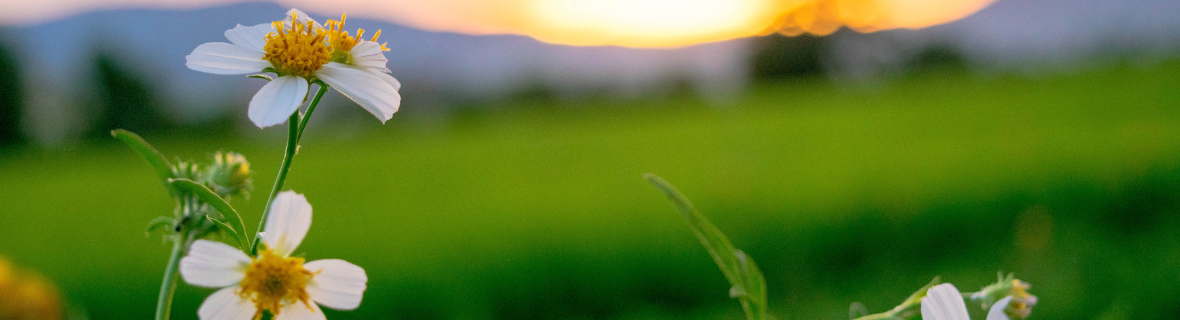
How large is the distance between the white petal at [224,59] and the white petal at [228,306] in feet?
0.23

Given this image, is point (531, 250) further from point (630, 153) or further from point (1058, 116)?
point (1058, 116)

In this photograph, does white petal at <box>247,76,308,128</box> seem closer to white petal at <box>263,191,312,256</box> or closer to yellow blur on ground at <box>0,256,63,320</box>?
white petal at <box>263,191,312,256</box>

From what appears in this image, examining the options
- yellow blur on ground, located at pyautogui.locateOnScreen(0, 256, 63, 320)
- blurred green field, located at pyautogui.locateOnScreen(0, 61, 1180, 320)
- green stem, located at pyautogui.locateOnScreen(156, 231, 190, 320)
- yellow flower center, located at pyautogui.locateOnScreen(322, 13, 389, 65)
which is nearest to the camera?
green stem, located at pyautogui.locateOnScreen(156, 231, 190, 320)

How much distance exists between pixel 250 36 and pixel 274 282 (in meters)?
0.10

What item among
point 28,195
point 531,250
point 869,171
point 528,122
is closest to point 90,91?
point 28,195

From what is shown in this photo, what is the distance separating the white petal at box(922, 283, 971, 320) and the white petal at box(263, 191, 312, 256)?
165mm

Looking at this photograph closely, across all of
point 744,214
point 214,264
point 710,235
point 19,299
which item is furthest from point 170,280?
point 744,214

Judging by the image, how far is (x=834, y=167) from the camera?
2686mm

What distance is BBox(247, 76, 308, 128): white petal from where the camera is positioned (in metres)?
0.20

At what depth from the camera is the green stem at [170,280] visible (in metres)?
0.16

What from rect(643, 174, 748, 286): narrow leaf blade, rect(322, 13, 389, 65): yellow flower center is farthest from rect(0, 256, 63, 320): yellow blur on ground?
rect(643, 174, 748, 286): narrow leaf blade

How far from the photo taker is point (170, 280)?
18 cm

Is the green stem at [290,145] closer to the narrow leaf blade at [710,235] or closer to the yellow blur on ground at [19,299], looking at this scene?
the narrow leaf blade at [710,235]

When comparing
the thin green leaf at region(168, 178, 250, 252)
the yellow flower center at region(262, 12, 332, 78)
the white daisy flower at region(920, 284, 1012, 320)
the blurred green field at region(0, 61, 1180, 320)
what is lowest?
the thin green leaf at region(168, 178, 250, 252)
